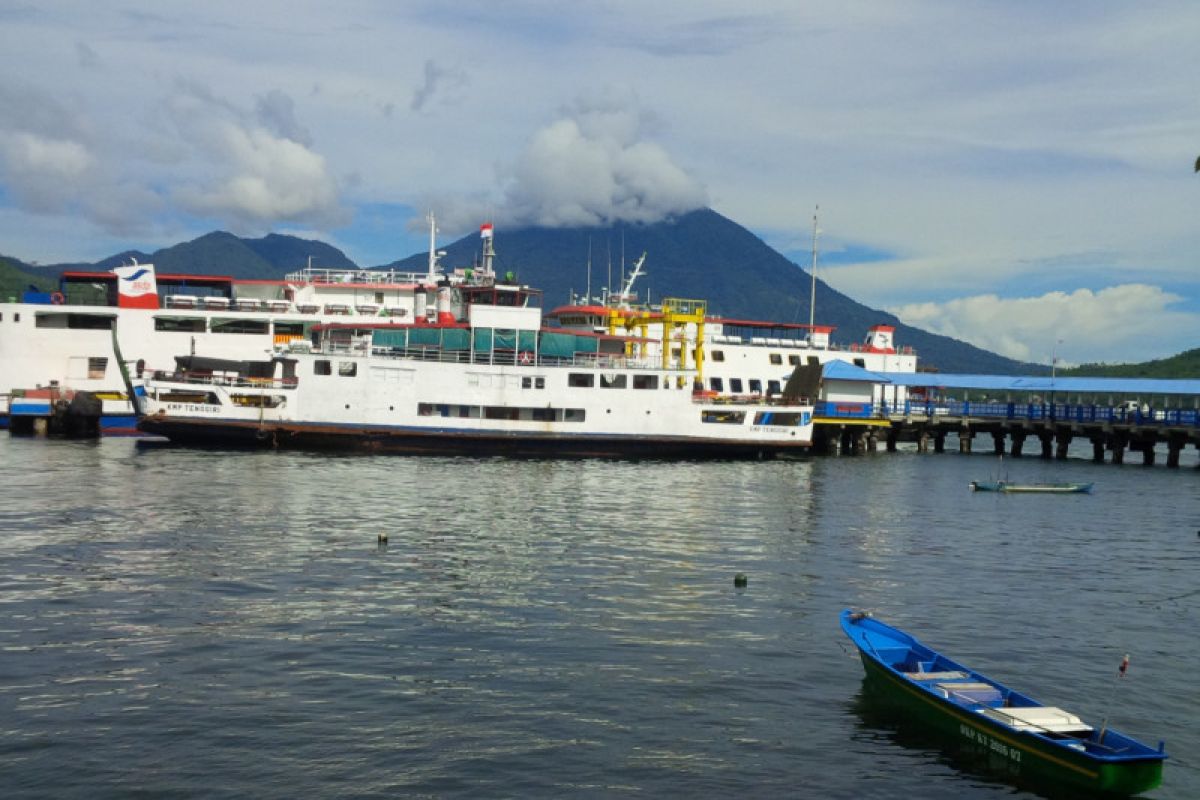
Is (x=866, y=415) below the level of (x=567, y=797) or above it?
above

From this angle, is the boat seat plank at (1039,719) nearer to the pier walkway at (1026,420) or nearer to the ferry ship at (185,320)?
the ferry ship at (185,320)

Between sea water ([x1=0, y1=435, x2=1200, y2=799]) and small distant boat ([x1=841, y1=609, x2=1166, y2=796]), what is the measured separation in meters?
0.51

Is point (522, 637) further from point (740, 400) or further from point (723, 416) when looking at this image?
point (740, 400)

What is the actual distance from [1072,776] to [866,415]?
5606 centimetres

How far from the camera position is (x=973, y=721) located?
14.1 meters

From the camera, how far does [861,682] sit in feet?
55.7

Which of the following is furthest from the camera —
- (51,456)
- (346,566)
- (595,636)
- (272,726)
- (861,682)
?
(51,456)

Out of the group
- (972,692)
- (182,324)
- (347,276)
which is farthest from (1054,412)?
(972,692)

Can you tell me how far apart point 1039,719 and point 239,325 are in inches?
2227

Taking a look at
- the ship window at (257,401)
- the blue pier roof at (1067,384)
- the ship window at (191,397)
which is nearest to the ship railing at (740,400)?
the blue pier roof at (1067,384)

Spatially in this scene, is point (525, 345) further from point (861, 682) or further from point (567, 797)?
point (567, 797)

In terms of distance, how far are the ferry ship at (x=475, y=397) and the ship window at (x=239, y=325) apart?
680cm

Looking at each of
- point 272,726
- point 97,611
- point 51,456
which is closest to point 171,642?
point 97,611

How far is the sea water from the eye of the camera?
1320 cm
